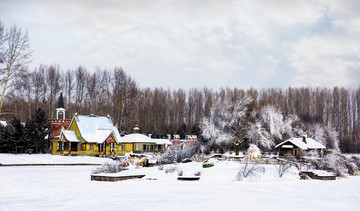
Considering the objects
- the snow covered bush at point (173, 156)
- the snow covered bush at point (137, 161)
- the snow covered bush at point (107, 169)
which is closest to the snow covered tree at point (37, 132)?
the snow covered bush at point (137, 161)

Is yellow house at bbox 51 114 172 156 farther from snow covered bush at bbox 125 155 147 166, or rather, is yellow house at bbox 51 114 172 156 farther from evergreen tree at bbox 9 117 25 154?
snow covered bush at bbox 125 155 147 166

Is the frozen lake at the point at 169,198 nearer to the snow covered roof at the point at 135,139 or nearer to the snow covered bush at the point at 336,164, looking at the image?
the snow covered bush at the point at 336,164

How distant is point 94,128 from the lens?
172 feet

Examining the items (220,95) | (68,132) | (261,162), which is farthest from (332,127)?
(68,132)

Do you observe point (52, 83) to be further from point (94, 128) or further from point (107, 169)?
point (107, 169)

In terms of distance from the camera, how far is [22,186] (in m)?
16.7

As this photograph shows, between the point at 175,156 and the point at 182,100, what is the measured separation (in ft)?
159

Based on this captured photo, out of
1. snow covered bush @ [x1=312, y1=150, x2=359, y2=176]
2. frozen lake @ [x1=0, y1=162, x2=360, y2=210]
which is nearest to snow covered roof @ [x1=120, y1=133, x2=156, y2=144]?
snow covered bush @ [x1=312, y1=150, x2=359, y2=176]

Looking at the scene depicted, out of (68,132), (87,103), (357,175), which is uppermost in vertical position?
(87,103)

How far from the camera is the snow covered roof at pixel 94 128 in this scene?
5067 cm

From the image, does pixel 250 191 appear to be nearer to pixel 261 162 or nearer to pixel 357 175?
pixel 261 162

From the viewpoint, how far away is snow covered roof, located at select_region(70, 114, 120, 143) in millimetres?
50672

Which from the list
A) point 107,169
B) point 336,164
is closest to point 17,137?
point 107,169

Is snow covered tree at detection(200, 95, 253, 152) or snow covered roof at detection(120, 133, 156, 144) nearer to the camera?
snow covered tree at detection(200, 95, 253, 152)
